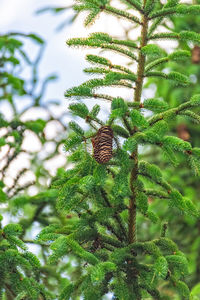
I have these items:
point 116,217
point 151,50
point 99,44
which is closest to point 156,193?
point 116,217

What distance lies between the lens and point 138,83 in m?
2.78

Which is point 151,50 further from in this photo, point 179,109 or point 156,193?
point 156,193

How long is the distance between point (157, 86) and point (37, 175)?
13.7 feet

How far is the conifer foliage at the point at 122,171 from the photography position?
2.40 metres

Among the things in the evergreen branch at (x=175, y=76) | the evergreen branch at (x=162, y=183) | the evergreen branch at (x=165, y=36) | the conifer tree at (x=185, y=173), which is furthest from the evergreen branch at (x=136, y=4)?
the conifer tree at (x=185, y=173)

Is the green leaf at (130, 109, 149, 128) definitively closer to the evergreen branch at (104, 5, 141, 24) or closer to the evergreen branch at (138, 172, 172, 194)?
the evergreen branch at (138, 172, 172, 194)

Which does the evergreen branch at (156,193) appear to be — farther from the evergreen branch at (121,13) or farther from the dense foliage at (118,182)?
the evergreen branch at (121,13)

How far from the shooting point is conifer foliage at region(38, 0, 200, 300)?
2400 millimetres

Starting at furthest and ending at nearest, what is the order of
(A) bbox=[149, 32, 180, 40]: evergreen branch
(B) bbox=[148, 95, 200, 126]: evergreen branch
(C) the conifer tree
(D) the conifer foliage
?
(C) the conifer tree < (A) bbox=[149, 32, 180, 40]: evergreen branch < (B) bbox=[148, 95, 200, 126]: evergreen branch < (D) the conifer foliage

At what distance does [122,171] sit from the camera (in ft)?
8.01

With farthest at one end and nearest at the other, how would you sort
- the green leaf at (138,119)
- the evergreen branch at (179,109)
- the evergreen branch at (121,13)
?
the evergreen branch at (121,13) < the evergreen branch at (179,109) < the green leaf at (138,119)

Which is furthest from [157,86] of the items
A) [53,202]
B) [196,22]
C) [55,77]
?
[53,202]

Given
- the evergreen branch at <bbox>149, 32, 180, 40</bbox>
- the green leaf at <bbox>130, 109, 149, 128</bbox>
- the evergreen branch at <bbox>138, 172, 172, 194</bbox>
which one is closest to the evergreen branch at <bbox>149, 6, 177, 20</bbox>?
the evergreen branch at <bbox>149, 32, 180, 40</bbox>

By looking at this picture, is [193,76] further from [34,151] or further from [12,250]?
[12,250]
